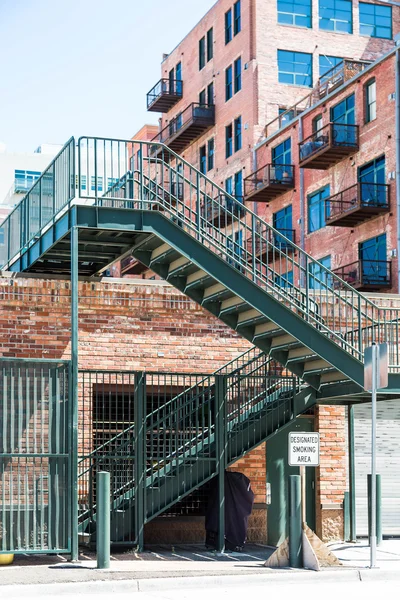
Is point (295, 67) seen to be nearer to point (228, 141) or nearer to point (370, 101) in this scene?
point (228, 141)

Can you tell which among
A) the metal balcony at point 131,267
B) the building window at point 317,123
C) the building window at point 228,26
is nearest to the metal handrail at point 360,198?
the building window at point 317,123

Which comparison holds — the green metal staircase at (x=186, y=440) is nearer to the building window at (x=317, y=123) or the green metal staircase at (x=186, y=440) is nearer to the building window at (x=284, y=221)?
the building window at (x=317, y=123)

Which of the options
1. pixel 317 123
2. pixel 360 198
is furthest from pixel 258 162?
pixel 360 198

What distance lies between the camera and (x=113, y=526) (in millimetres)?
16734

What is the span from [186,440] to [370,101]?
25.2m

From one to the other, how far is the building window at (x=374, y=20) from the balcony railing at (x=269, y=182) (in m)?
10.5

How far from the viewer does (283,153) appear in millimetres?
46438

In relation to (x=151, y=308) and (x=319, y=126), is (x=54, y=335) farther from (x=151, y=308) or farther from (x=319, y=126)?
(x=319, y=126)

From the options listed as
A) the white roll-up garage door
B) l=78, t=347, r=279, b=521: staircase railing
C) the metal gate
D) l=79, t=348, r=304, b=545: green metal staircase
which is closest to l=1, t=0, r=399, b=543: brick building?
l=78, t=347, r=279, b=521: staircase railing

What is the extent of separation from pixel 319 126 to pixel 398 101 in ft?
21.1

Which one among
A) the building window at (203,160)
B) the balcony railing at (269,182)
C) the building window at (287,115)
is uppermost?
the building window at (287,115)

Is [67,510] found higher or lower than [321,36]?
lower

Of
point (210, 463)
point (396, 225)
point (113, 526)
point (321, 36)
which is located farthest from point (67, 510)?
point (321, 36)

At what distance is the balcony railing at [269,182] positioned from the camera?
45.4 metres
